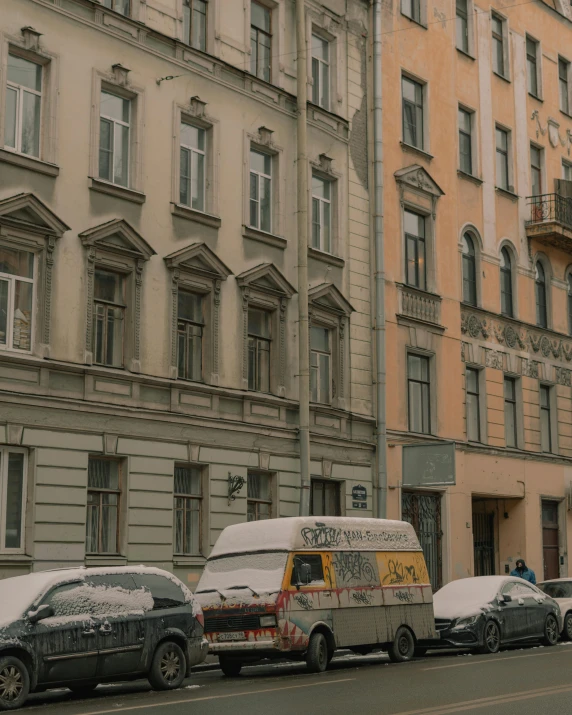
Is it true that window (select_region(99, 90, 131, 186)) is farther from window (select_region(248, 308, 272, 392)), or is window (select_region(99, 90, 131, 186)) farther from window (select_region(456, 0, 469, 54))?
window (select_region(456, 0, 469, 54))

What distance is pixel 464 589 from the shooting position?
23.5m

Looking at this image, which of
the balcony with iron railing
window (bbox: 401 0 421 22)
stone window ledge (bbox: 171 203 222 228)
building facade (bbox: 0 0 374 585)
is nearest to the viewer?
building facade (bbox: 0 0 374 585)

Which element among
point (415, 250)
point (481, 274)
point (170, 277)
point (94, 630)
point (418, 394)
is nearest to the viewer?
point (94, 630)

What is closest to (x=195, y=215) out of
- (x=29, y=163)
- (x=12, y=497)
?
(x=29, y=163)

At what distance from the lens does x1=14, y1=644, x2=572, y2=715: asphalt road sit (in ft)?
42.5

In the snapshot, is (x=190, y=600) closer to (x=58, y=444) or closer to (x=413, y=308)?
(x=58, y=444)

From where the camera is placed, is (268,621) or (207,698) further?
(268,621)

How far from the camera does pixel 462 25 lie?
35.2 metres

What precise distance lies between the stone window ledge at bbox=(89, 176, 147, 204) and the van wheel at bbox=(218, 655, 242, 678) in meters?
9.10

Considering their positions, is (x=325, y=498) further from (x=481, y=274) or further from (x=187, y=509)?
(x=481, y=274)

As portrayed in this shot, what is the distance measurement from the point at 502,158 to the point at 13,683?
26.1 meters

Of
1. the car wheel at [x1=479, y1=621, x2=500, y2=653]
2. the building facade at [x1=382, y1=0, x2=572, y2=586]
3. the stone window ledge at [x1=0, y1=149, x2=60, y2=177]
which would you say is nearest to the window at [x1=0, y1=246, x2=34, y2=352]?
A: the stone window ledge at [x1=0, y1=149, x2=60, y2=177]

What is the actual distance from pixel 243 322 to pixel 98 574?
1040 cm

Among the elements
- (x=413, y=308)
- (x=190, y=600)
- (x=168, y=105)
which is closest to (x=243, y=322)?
(x=168, y=105)
